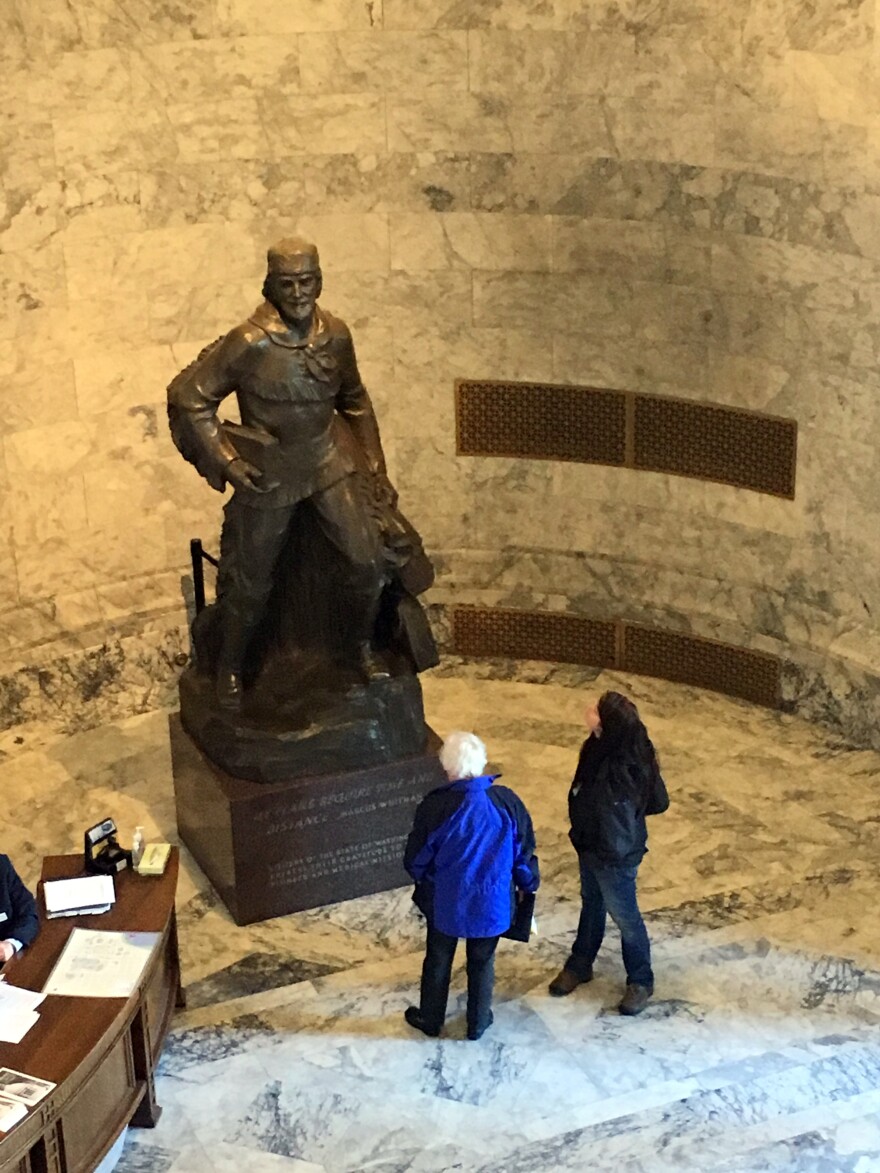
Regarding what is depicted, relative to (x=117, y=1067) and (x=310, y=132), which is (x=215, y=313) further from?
(x=117, y=1067)

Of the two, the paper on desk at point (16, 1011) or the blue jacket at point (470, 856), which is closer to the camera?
the paper on desk at point (16, 1011)

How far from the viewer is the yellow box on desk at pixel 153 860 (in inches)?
242

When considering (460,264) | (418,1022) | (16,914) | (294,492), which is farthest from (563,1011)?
(460,264)

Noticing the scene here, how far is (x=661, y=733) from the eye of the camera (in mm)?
8586

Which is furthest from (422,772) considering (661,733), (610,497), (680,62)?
(680,62)

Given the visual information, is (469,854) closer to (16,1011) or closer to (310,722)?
(310,722)

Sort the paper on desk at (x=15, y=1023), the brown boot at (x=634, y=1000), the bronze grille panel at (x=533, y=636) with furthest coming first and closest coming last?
the bronze grille panel at (x=533, y=636) < the brown boot at (x=634, y=1000) < the paper on desk at (x=15, y=1023)

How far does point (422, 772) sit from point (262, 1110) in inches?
66.2

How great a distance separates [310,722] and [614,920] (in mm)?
1521

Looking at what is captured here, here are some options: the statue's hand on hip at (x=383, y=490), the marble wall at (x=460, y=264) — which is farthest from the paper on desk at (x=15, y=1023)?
the marble wall at (x=460, y=264)

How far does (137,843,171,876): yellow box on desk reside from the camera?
6141 millimetres

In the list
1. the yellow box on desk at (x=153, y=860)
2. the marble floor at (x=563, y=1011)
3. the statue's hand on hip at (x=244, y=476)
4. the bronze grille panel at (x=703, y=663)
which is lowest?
the marble floor at (x=563, y=1011)

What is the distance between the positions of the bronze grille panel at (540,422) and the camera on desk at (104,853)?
3.72 m

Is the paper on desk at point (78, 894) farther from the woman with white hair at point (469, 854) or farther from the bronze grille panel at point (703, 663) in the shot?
the bronze grille panel at point (703, 663)
